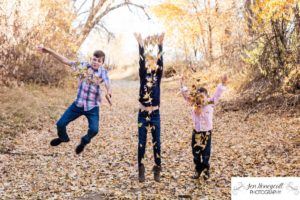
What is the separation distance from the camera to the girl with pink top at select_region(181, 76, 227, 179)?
21.8 ft

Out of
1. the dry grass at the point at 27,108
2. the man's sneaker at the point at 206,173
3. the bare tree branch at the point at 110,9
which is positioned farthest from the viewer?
the bare tree branch at the point at 110,9

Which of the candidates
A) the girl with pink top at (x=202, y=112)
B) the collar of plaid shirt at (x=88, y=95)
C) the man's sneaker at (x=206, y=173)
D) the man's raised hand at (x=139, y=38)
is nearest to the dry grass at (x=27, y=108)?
the collar of plaid shirt at (x=88, y=95)

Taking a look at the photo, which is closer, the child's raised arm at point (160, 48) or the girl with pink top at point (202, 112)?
the child's raised arm at point (160, 48)

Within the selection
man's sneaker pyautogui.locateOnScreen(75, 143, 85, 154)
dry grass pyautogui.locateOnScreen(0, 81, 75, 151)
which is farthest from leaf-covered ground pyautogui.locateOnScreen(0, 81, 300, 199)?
man's sneaker pyautogui.locateOnScreen(75, 143, 85, 154)

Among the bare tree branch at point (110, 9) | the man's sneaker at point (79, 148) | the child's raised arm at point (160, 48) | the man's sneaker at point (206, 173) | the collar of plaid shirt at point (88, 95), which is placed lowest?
the man's sneaker at point (206, 173)

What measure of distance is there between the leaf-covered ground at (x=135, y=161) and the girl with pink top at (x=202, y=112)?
0.68m

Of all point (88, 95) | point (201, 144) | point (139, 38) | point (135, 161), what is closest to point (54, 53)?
point (88, 95)

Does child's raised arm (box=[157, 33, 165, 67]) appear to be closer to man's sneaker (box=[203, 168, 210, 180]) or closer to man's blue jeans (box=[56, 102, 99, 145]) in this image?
man's blue jeans (box=[56, 102, 99, 145])

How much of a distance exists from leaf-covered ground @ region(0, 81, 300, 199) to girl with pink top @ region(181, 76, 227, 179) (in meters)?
0.68

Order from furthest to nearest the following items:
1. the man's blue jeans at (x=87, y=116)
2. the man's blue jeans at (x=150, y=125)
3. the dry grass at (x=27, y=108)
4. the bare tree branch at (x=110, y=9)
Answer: the bare tree branch at (x=110, y=9) → the dry grass at (x=27, y=108) → the man's blue jeans at (x=87, y=116) → the man's blue jeans at (x=150, y=125)

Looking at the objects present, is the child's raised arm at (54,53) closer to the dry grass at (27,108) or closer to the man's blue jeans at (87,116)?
the man's blue jeans at (87,116)

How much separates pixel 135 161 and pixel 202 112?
2.79 metres

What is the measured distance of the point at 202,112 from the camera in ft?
22.3

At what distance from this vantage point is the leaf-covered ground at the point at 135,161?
23.4 ft
